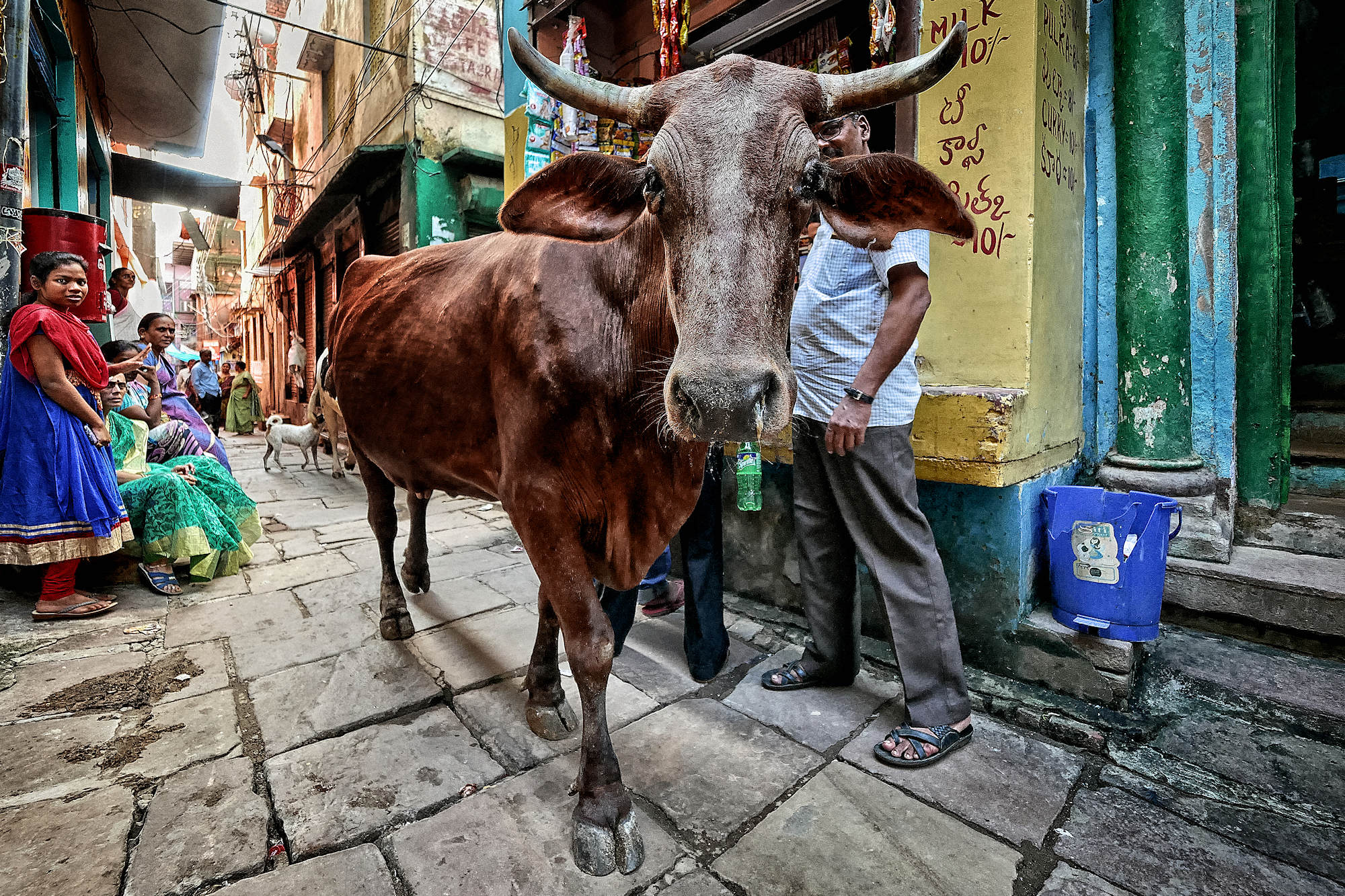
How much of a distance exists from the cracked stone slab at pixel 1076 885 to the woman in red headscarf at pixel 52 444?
15.4 ft

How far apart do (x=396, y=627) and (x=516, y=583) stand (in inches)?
37.2

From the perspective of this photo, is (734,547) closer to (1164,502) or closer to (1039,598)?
(1039,598)

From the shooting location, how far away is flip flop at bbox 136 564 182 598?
389cm

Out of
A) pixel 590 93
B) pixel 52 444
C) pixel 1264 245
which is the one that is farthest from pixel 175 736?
pixel 1264 245

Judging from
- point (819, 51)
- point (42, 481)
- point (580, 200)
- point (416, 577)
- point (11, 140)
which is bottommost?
point (416, 577)

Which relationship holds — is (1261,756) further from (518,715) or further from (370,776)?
(370,776)

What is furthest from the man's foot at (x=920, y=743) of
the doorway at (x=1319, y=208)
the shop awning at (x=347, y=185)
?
the shop awning at (x=347, y=185)

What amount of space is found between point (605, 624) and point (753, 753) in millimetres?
765

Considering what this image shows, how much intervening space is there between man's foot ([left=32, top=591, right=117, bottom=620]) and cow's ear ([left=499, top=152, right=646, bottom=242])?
3.68 metres

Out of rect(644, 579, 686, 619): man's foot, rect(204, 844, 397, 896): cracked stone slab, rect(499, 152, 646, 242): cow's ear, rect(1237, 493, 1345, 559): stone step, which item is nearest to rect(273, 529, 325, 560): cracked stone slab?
rect(644, 579, 686, 619): man's foot

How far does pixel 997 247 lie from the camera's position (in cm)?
271

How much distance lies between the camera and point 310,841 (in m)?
1.74

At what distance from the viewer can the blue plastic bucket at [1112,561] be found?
2389 millimetres

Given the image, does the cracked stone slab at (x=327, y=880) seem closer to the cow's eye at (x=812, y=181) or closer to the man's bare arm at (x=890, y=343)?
the man's bare arm at (x=890, y=343)
